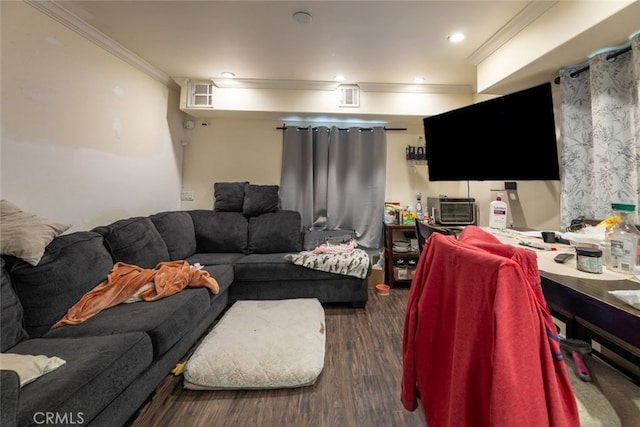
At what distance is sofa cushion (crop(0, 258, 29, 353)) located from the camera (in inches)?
45.1

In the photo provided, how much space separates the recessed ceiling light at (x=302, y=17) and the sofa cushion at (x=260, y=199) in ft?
5.74

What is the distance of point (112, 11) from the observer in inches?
71.0

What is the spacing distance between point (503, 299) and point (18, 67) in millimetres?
2727

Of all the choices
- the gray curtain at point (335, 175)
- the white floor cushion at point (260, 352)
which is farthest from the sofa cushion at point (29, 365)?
the gray curtain at point (335, 175)

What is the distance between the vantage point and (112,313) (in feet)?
4.82

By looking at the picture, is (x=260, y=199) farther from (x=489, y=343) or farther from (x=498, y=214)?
(x=489, y=343)

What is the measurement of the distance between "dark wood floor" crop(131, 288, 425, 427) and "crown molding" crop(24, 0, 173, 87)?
8.50 ft

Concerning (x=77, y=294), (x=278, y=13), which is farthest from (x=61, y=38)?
(x=77, y=294)

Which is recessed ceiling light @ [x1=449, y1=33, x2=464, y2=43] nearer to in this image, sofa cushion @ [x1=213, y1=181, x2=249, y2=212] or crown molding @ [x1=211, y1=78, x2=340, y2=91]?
crown molding @ [x1=211, y1=78, x2=340, y2=91]

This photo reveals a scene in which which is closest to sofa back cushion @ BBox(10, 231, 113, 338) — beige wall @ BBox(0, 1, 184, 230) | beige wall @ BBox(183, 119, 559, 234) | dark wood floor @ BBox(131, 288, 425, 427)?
beige wall @ BBox(0, 1, 184, 230)

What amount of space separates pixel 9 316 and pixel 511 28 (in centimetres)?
352

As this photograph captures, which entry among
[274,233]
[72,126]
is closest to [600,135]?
[274,233]

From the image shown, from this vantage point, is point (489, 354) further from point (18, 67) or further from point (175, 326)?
point (18, 67)

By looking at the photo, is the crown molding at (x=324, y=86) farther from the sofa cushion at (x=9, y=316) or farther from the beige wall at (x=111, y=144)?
the sofa cushion at (x=9, y=316)
